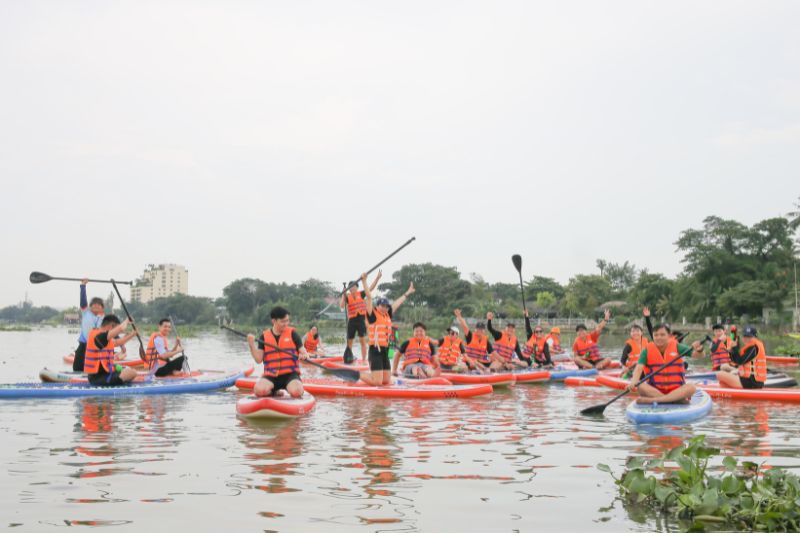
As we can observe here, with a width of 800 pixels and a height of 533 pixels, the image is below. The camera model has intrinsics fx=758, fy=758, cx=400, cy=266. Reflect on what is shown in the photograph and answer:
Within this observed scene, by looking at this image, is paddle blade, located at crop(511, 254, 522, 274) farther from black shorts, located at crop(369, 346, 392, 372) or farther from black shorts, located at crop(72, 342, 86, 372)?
black shorts, located at crop(72, 342, 86, 372)

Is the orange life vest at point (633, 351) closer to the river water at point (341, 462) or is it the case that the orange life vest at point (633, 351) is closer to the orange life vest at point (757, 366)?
the orange life vest at point (757, 366)

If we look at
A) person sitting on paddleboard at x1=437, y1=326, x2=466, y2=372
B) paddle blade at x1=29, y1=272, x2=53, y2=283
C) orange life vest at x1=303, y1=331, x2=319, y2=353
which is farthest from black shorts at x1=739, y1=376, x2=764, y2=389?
paddle blade at x1=29, y1=272, x2=53, y2=283

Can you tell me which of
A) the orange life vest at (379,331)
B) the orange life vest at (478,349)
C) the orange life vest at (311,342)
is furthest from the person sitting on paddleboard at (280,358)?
the orange life vest at (311,342)

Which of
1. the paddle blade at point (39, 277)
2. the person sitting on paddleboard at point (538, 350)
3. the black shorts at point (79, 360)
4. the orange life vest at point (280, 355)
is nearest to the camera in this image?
the orange life vest at point (280, 355)

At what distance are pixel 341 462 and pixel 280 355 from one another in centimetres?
362

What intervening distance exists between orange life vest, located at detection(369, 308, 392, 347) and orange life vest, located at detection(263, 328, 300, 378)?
215 centimetres

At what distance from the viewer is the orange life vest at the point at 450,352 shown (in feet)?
52.2

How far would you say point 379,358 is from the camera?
12.6 meters

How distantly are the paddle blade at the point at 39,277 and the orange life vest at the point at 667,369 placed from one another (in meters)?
13.0

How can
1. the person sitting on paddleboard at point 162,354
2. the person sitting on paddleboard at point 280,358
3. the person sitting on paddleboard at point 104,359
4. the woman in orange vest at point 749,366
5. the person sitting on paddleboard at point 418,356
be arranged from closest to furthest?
the person sitting on paddleboard at point 280,358 < the woman in orange vest at point 749,366 < the person sitting on paddleboard at point 104,359 < the person sitting on paddleboard at point 162,354 < the person sitting on paddleboard at point 418,356

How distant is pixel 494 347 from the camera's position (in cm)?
1608

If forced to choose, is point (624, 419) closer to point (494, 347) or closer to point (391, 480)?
point (391, 480)

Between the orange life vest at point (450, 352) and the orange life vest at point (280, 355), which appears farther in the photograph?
the orange life vest at point (450, 352)

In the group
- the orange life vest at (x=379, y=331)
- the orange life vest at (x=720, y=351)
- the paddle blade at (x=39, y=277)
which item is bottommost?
the orange life vest at (x=720, y=351)
